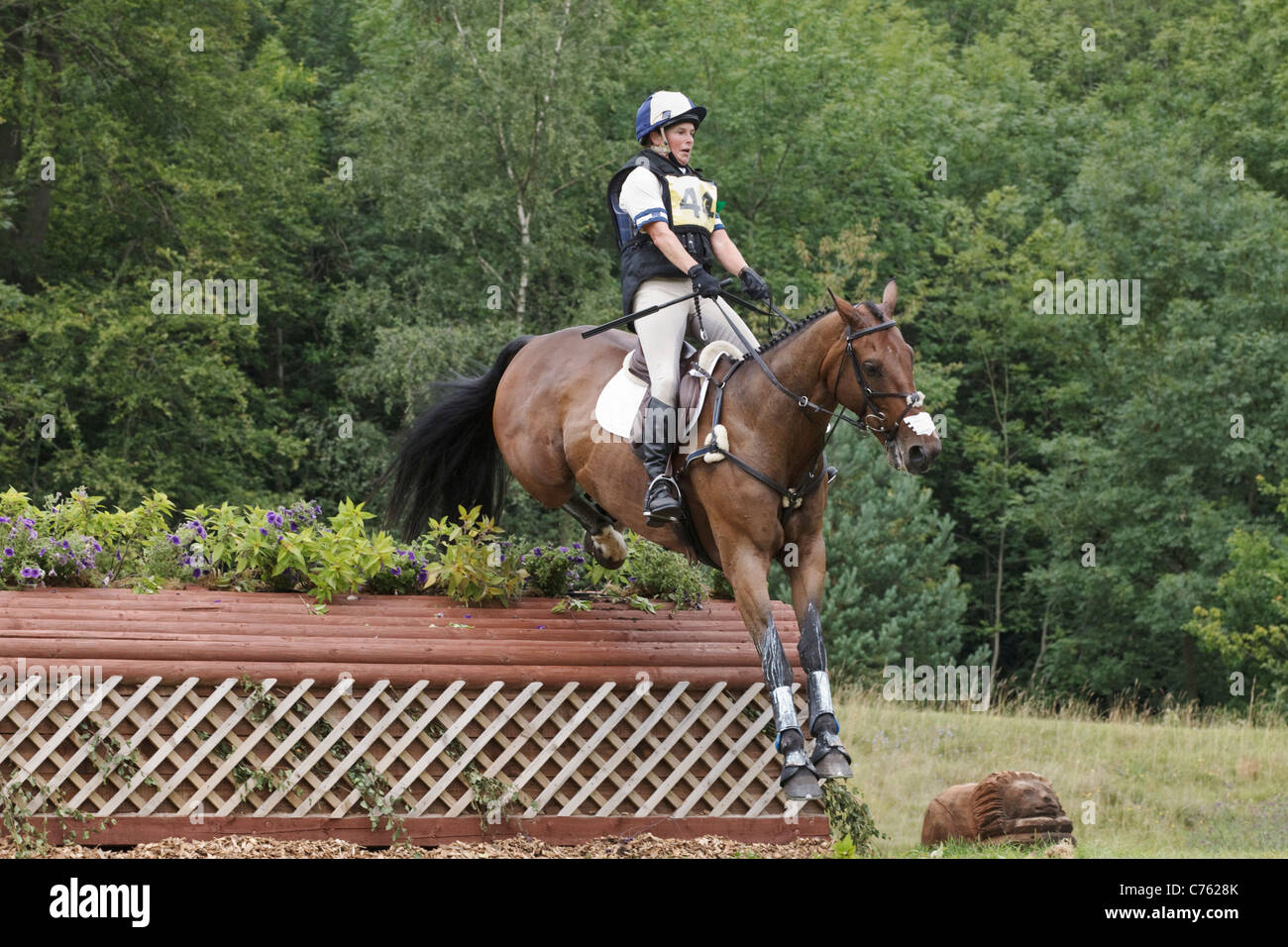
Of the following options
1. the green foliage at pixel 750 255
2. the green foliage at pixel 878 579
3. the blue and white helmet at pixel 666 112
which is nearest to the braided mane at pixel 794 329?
the blue and white helmet at pixel 666 112

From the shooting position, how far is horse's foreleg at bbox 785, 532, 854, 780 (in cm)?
673

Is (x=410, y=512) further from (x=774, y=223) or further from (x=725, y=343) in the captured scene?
Answer: (x=774, y=223)

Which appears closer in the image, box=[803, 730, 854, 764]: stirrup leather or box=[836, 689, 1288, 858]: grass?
box=[803, 730, 854, 764]: stirrup leather

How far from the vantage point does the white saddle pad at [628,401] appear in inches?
296

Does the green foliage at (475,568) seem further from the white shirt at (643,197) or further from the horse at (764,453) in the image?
the white shirt at (643,197)

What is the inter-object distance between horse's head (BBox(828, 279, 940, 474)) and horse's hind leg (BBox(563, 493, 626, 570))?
2.12 metres

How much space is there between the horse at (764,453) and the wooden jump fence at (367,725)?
2.10ft

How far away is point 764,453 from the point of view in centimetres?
727

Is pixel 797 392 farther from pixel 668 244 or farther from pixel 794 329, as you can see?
pixel 668 244

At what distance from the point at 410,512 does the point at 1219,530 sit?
22.3m

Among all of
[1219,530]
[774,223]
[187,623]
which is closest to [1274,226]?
[1219,530]

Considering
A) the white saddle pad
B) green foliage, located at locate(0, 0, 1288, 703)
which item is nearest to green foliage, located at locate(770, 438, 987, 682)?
green foliage, located at locate(0, 0, 1288, 703)

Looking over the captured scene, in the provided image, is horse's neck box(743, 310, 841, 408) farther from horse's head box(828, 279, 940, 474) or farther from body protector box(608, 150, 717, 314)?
body protector box(608, 150, 717, 314)

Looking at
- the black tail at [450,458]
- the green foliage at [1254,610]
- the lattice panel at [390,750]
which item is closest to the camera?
the lattice panel at [390,750]
